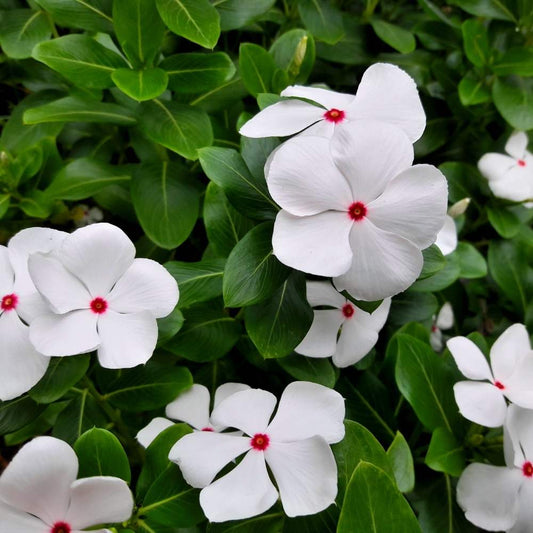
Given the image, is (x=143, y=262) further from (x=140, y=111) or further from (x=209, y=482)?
(x=140, y=111)

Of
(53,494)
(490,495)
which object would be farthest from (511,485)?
(53,494)

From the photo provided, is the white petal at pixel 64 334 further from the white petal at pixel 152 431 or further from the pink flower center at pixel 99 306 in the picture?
the white petal at pixel 152 431

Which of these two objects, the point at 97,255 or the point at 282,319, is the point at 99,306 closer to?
the point at 97,255

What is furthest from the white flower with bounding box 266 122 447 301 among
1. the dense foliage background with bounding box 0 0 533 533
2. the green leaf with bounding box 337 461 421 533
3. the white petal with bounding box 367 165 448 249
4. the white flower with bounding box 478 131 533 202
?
the white flower with bounding box 478 131 533 202

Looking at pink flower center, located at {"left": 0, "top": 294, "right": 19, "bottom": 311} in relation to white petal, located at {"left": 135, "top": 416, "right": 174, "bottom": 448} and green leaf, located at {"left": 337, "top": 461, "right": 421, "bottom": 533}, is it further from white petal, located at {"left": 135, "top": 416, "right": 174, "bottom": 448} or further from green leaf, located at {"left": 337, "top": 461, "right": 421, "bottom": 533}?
green leaf, located at {"left": 337, "top": 461, "right": 421, "bottom": 533}

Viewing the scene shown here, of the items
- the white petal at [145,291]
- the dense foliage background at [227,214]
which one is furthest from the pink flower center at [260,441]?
the white petal at [145,291]

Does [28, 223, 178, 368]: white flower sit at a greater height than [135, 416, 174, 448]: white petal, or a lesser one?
greater
